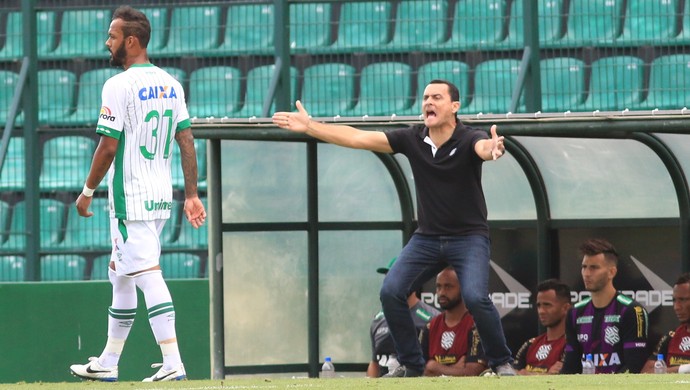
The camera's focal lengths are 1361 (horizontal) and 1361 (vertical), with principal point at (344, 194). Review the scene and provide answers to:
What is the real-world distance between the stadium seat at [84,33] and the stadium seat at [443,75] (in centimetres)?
315

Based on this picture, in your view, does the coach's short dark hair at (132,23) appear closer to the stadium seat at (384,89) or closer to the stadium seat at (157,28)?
the stadium seat at (384,89)

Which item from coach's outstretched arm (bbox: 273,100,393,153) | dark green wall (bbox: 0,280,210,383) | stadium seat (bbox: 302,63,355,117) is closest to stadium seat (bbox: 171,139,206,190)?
stadium seat (bbox: 302,63,355,117)

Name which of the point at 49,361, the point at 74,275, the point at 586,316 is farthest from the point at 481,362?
the point at 74,275

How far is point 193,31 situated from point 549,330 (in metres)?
6.09

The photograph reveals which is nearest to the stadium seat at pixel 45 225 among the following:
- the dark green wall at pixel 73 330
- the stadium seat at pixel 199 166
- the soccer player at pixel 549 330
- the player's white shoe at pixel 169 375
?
the dark green wall at pixel 73 330

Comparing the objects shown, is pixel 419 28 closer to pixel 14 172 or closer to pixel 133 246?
pixel 14 172

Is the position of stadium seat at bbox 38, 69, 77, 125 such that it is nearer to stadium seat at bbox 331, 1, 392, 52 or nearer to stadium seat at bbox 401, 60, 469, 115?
stadium seat at bbox 331, 1, 392, 52

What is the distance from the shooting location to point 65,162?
42.3 feet

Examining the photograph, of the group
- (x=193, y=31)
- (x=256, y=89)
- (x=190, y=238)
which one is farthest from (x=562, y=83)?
(x=193, y=31)

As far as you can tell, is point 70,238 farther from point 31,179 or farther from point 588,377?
point 588,377

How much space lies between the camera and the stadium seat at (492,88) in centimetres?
1229

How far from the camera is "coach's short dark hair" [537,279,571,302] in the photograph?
28.9 ft

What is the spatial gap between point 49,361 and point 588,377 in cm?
573

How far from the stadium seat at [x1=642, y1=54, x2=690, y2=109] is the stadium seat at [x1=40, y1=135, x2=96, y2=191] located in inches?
206
